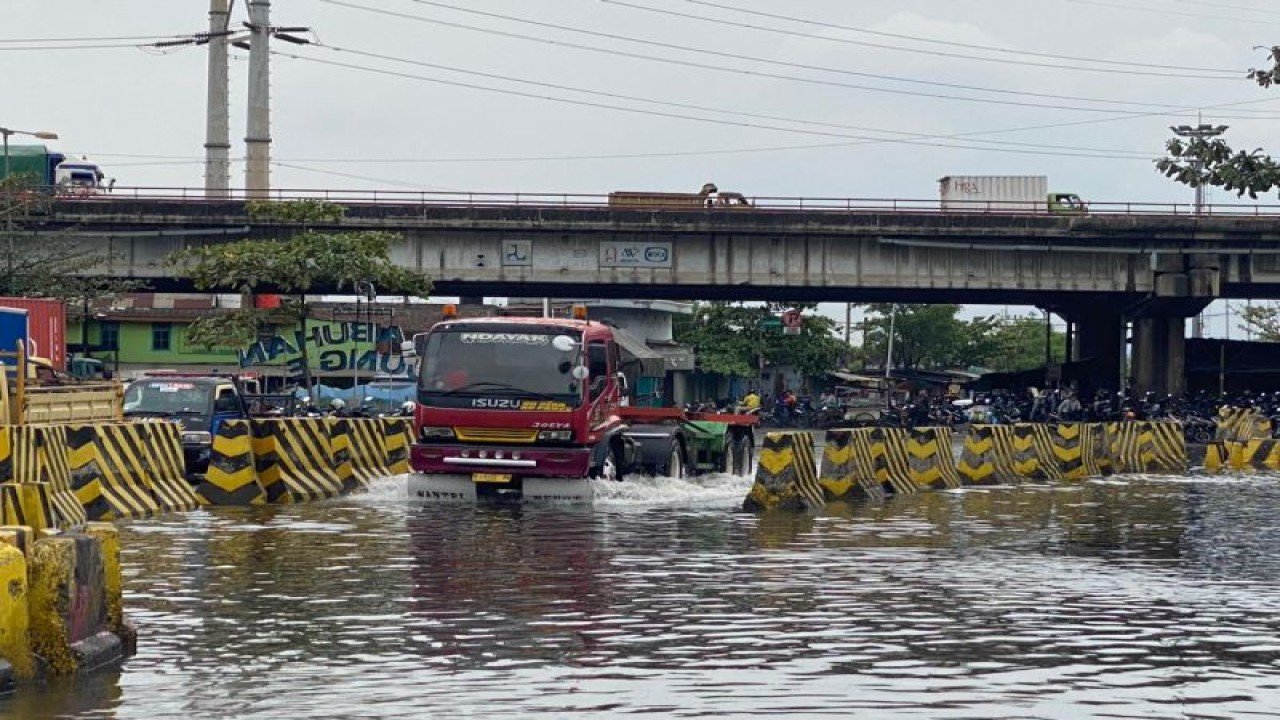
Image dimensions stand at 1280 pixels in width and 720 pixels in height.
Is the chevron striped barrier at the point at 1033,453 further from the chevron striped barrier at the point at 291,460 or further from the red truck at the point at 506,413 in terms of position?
the chevron striped barrier at the point at 291,460

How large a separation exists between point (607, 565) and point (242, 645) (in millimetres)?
5559

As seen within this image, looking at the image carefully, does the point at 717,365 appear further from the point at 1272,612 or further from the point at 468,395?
the point at 1272,612

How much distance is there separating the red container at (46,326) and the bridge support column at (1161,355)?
39344 millimetres

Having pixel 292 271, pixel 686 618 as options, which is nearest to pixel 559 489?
pixel 686 618

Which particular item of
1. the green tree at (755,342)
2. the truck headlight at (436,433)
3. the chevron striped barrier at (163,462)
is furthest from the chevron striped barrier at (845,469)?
the green tree at (755,342)

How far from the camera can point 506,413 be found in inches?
953

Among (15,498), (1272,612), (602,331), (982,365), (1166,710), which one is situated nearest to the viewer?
(1166,710)

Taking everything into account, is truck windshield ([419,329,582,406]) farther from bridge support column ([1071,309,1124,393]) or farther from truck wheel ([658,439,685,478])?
bridge support column ([1071,309,1124,393])

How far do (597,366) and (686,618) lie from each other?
12.1 meters

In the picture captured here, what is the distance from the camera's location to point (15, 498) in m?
12.8

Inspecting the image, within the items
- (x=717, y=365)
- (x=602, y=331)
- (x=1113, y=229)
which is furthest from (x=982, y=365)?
(x=602, y=331)

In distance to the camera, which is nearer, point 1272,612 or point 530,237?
point 1272,612

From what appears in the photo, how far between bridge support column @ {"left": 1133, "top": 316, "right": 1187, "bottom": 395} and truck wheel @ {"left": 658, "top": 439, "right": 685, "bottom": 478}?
140 ft

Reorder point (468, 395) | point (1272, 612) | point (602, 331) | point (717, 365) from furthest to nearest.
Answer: point (717, 365) → point (602, 331) → point (468, 395) → point (1272, 612)
